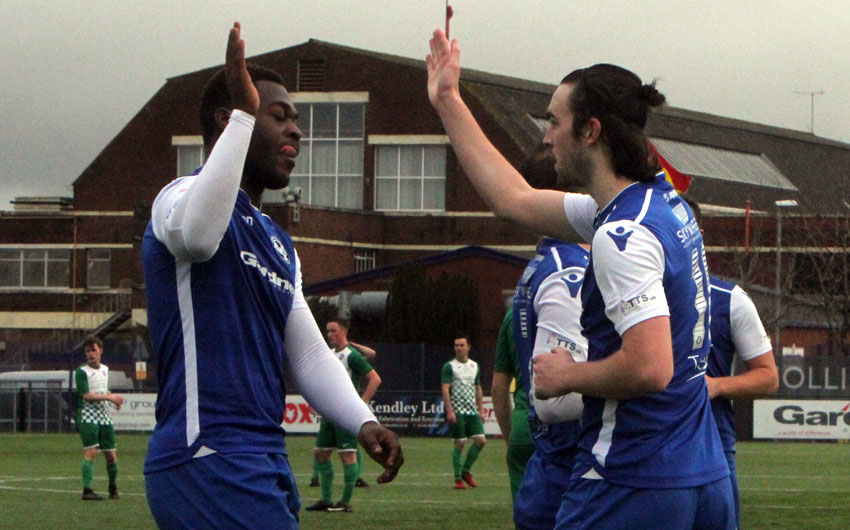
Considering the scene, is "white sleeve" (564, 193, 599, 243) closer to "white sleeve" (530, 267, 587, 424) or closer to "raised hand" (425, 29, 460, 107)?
"raised hand" (425, 29, 460, 107)

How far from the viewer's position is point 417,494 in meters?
19.4

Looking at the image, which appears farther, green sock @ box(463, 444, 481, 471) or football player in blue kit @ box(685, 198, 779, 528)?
green sock @ box(463, 444, 481, 471)

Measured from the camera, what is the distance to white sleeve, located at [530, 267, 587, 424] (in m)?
6.23

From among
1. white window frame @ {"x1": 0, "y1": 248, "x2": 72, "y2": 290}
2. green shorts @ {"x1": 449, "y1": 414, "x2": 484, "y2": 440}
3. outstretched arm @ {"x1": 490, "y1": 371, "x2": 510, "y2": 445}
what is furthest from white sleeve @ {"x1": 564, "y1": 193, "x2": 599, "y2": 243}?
white window frame @ {"x1": 0, "y1": 248, "x2": 72, "y2": 290}

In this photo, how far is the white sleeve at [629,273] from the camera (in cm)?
408

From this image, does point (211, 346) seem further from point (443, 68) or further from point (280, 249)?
point (443, 68)

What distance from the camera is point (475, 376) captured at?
2466 centimetres

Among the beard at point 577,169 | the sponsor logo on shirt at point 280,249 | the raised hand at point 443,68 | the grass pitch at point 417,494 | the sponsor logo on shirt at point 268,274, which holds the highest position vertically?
the raised hand at point 443,68

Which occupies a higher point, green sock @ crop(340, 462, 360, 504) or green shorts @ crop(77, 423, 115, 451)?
green shorts @ crop(77, 423, 115, 451)

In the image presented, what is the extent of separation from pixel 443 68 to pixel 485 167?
0.36 m

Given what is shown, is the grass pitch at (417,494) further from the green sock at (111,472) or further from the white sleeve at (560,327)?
the white sleeve at (560,327)

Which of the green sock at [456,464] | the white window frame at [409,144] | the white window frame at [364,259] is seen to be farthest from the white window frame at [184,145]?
the green sock at [456,464]

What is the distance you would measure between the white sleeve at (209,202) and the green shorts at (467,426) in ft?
61.2

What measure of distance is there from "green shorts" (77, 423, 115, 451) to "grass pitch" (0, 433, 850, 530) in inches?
28.3
